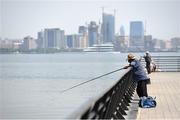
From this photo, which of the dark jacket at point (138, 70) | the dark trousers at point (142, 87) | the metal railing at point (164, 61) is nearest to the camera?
the dark jacket at point (138, 70)

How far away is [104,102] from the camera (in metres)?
9.47

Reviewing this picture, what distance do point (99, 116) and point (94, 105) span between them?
0.80m

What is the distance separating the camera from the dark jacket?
623 inches

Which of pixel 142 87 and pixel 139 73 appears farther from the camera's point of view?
pixel 142 87

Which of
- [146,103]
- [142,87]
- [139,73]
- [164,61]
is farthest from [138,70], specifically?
[164,61]

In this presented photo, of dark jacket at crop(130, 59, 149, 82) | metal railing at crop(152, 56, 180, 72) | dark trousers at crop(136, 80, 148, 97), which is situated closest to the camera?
dark jacket at crop(130, 59, 149, 82)

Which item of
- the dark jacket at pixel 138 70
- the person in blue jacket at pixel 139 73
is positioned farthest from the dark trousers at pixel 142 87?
the dark jacket at pixel 138 70

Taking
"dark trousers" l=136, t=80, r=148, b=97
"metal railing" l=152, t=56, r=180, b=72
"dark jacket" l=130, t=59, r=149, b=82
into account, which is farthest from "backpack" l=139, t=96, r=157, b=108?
"metal railing" l=152, t=56, r=180, b=72

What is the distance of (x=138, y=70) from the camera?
16.0m

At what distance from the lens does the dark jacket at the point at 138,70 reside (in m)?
15.8

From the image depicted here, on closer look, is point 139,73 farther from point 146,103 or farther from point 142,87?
point 146,103

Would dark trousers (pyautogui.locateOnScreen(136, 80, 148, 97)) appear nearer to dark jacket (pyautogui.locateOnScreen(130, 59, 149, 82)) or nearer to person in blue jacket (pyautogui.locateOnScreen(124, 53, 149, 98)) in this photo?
person in blue jacket (pyautogui.locateOnScreen(124, 53, 149, 98))

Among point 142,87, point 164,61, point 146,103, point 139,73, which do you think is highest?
point 139,73

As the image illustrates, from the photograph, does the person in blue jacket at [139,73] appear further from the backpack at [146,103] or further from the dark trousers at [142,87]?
the backpack at [146,103]
